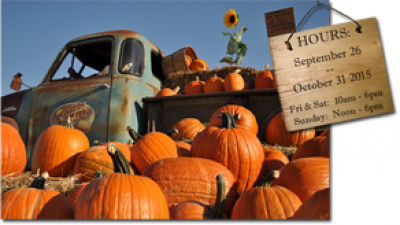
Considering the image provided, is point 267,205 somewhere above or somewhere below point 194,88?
below

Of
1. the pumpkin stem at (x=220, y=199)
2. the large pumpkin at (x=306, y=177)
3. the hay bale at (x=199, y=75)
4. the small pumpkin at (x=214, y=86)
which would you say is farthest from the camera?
the hay bale at (x=199, y=75)

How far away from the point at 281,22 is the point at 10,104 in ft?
17.9

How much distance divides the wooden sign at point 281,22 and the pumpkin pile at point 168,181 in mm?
3261

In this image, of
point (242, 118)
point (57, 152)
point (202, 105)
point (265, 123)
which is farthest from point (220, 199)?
point (202, 105)

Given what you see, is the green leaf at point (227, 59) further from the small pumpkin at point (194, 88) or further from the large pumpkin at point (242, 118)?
the large pumpkin at point (242, 118)

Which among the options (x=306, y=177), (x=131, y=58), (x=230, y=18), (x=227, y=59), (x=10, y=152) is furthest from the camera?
(x=227, y=59)

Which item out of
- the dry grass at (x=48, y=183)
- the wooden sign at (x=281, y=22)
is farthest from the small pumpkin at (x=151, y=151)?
the wooden sign at (x=281, y=22)

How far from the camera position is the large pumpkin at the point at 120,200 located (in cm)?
137

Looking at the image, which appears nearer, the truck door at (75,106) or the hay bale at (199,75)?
the truck door at (75,106)

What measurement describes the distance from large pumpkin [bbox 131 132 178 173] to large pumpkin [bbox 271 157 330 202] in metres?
1.16

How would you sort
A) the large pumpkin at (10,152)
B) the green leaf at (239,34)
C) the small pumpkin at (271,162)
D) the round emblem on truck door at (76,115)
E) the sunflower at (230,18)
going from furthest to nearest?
1. the green leaf at (239,34)
2. the sunflower at (230,18)
3. the round emblem on truck door at (76,115)
4. the large pumpkin at (10,152)
5. the small pumpkin at (271,162)

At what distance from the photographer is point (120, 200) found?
1.42 m

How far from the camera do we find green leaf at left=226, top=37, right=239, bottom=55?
30.4 ft

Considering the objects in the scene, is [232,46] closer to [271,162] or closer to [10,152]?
[271,162]
